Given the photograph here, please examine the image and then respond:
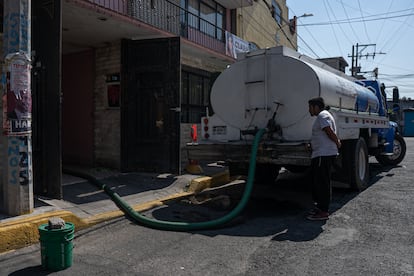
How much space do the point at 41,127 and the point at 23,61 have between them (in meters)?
1.41

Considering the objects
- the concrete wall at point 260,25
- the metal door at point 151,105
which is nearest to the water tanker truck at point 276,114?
the metal door at point 151,105

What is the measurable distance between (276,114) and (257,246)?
290cm

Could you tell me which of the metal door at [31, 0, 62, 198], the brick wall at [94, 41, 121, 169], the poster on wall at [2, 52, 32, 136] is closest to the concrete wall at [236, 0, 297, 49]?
the brick wall at [94, 41, 121, 169]

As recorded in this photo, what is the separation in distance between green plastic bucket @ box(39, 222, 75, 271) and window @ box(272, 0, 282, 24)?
2117 cm

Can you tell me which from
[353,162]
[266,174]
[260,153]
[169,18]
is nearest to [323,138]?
[260,153]

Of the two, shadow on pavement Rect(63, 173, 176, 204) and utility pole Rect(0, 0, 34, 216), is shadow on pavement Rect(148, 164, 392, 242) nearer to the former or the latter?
shadow on pavement Rect(63, 173, 176, 204)

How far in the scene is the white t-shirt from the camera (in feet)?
19.9

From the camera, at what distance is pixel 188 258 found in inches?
177

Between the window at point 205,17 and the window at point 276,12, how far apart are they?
705 centimetres

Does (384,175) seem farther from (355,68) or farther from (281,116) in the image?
(355,68)

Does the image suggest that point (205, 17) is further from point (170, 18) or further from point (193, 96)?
point (193, 96)

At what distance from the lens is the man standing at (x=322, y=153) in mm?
6090

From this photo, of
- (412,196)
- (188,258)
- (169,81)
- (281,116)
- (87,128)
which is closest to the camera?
(188,258)

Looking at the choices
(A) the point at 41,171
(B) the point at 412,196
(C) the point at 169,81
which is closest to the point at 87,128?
(C) the point at 169,81
